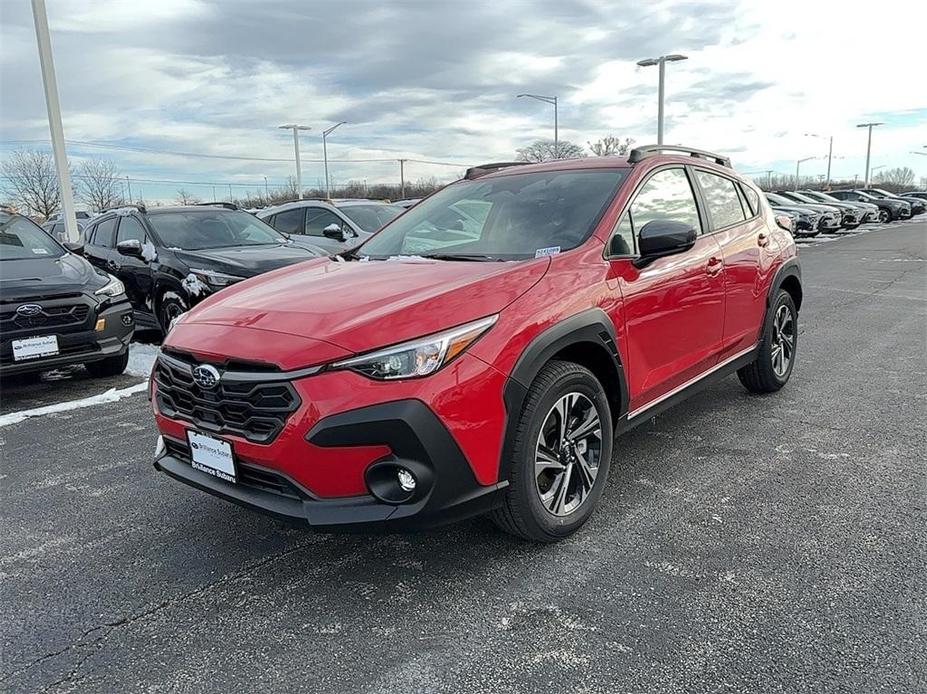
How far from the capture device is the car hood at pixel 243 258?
7.09 meters

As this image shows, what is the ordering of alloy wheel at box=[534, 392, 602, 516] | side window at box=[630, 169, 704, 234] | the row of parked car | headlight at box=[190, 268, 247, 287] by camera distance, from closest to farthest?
alloy wheel at box=[534, 392, 602, 516], side window at box=[630, 169, 704, 234], headlight at box=[190, 268, 247, 287], the row of parked car

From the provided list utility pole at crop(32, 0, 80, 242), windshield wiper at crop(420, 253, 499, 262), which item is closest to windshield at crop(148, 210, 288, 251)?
utility pole at crop(32, 0, 80, 242)

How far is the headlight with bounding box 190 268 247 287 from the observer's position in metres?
7.00

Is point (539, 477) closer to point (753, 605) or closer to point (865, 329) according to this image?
point (753, 605)

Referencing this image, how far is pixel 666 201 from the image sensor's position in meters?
4.00

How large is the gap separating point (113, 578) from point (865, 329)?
7.62 meters

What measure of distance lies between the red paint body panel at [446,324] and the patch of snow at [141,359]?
371 centimetres

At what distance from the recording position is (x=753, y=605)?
261cm

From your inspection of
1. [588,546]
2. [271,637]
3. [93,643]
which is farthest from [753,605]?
[93,643]

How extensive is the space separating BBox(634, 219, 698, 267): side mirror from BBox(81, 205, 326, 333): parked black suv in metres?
4.61

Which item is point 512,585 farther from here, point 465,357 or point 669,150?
point 669,150

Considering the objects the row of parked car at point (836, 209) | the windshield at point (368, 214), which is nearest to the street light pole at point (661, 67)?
the row of parked car at point (836, 209)

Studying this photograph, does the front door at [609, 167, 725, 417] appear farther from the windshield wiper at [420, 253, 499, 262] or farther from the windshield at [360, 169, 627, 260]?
the windshield wiper at [420, 253, 499, 262]

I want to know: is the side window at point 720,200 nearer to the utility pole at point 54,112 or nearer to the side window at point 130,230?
the side window at point 130,230
